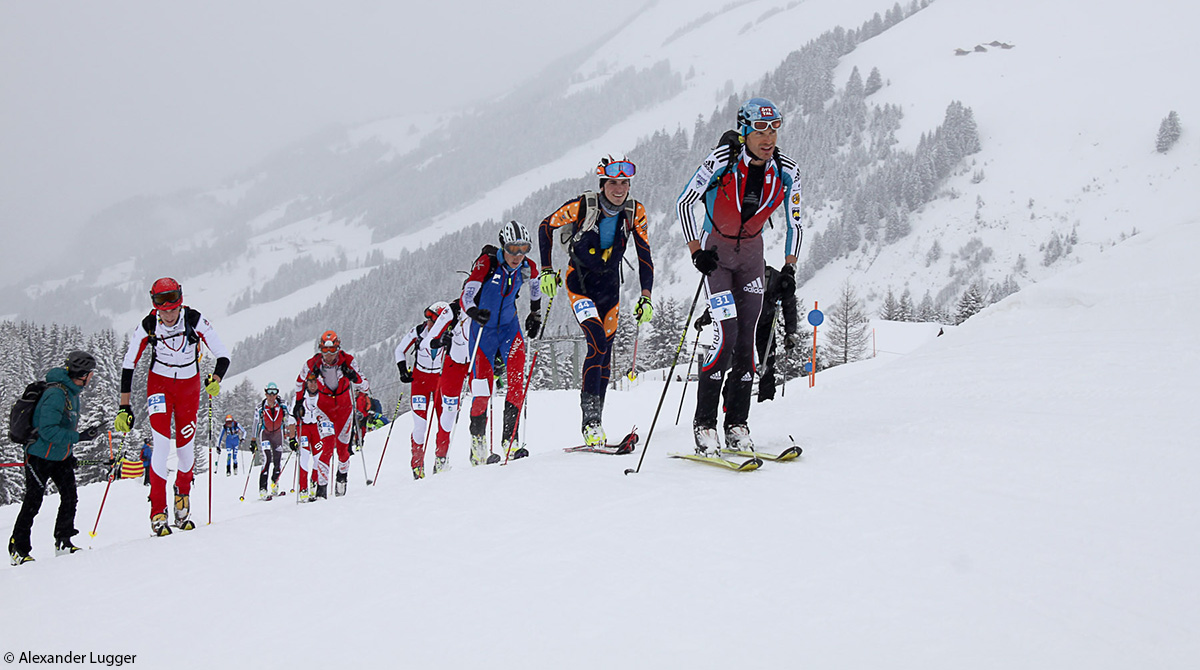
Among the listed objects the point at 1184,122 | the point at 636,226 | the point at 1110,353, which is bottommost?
the point at 1110,353

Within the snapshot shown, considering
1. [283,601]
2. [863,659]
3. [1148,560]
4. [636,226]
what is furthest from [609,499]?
[636,226]

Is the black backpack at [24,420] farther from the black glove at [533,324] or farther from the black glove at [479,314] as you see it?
the black glove at [533,324]

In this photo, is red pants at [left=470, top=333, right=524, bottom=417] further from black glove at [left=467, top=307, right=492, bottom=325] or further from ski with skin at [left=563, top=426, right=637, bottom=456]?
ski with skin at [left=563, top=426, right=637, bottom=456]

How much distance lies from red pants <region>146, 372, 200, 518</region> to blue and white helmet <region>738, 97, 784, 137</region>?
18.4ft

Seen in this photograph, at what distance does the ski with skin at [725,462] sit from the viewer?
4836mm

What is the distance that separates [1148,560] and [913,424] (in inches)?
109

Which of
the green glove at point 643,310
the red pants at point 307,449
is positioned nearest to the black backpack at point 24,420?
the red pants at point 307,449

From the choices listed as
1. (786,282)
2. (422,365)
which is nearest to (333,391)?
(422,365)

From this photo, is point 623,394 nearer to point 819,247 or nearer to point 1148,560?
point 1148,560

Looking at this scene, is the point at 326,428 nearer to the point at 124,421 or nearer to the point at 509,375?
the point at 509,375

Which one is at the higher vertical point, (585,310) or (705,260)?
(705,260)

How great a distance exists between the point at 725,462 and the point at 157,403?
5355mm

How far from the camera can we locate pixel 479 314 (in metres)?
7.93

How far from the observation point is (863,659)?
7.46 ft
